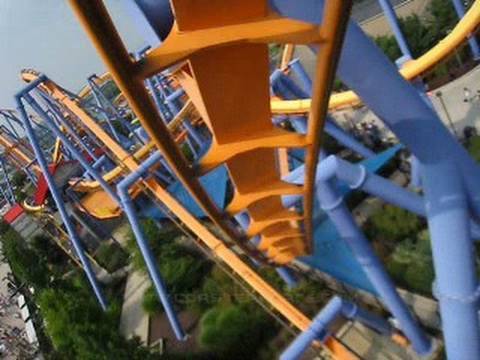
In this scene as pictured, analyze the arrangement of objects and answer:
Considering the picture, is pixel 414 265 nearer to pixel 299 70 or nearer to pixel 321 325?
pixel 321 325

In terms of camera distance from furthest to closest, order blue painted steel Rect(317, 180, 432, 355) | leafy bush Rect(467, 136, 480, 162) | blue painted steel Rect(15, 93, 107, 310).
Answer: blue painted steel Rect(15, 93, 107, 310)
leafy bush Rect(467, 136, 480, 162)
blue painted steel Rect(317, 180, 432, 355)

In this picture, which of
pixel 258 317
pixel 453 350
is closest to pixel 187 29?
pixel 453 350

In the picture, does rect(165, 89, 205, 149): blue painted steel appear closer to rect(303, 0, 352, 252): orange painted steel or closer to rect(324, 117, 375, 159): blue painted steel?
rect(324, 117, 375, 159): blue painted steel

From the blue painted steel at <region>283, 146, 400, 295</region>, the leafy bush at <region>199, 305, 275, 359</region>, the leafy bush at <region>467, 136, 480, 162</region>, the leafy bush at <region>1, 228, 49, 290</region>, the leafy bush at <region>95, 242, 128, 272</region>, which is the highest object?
the leafy bush at <region>467, 136, 480, 162</region>

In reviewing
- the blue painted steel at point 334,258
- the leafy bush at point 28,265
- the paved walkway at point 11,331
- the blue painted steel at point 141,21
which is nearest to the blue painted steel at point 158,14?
the blue painted steel at point 141,21

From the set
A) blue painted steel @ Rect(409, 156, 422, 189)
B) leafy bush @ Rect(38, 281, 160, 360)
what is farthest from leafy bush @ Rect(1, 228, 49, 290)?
blue painted steel @ Rect(409, 156, 422, 189)

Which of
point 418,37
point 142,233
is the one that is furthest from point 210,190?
point 418,37
